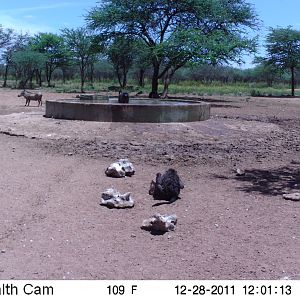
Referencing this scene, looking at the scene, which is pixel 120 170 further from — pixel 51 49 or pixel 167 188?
pixel 51 49

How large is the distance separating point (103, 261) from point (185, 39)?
2297cm

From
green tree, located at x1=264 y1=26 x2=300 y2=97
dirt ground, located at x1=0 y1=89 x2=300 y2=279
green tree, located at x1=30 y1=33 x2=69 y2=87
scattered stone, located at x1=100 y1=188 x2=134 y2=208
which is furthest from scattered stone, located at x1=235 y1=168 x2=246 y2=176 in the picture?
green tree, located at x1=30 y1=33 x2=69 y2=87

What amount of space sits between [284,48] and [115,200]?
43366 mm

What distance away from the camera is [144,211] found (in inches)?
253

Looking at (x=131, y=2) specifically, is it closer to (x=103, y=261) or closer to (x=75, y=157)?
(x=75, y=157)

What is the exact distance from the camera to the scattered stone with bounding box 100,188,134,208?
6.50 meters

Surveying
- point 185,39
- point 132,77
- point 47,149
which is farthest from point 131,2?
point 132,77

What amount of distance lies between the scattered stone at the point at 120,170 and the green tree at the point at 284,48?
4038 cm

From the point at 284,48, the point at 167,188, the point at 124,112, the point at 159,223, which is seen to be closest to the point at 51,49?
the point at 284,48

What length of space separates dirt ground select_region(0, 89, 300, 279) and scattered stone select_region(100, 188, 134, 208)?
0.11 meters

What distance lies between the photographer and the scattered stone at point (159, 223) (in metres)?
5.56

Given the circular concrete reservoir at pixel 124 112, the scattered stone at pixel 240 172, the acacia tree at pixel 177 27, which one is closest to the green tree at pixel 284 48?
the acacia tree at pixel 177 27

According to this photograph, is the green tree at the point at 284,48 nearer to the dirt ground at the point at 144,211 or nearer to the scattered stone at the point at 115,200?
the dirt ground at the point at 144,211

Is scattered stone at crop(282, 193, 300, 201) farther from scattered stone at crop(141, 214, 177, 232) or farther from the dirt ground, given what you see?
scattered stone at crop(141, 214, 177, 232)
